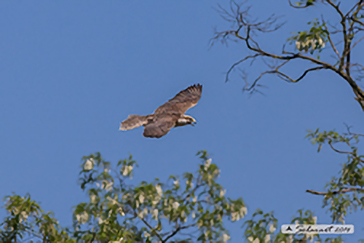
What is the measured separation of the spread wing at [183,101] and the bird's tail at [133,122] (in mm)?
505

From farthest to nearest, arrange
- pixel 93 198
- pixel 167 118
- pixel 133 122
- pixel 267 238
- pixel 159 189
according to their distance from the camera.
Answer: pixel 133 122, pixel 167 118, pixel 93 198, pixel 159 189, pixel 267 238

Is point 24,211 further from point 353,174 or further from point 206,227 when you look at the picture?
point 353,174

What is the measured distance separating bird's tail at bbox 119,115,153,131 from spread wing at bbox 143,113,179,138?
1.17 feet

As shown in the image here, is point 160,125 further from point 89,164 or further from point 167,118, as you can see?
point 89,164

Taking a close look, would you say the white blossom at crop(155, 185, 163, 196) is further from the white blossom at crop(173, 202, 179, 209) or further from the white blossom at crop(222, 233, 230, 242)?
the white blossom at crop(222, 233, 230, 242)

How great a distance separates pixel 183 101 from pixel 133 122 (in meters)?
2.58

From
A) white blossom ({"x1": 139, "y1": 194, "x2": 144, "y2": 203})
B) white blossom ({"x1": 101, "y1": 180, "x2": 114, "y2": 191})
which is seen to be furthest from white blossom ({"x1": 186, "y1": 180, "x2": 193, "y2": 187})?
white blossom ({"x1": 101, "y1": 180, "x2": 114, "y2": 191})

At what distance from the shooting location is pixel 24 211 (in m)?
12.8

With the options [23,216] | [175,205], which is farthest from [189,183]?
[23,216]

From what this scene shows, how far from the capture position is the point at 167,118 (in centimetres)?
1498

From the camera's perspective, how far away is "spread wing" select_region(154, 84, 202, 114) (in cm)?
1623

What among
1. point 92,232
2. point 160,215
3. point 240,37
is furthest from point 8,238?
point 240,37

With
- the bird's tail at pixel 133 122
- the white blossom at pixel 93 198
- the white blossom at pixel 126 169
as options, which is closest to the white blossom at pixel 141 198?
the white blossom at pixel 126 169

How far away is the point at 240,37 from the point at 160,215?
404 cm
